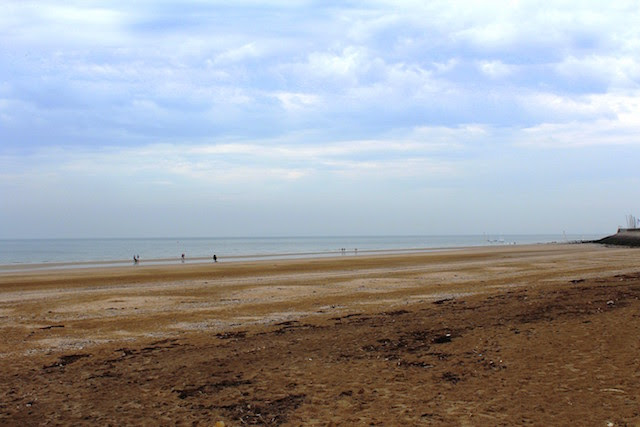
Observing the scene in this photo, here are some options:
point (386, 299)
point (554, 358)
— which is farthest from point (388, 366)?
point (386, 299)

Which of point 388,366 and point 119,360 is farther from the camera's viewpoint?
point 119,360

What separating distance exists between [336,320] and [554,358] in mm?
5935

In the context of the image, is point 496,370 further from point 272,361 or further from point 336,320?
point 336,320

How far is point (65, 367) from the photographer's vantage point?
8992 mm

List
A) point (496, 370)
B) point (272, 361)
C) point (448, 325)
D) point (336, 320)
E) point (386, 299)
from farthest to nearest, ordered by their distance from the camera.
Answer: point (386, 299) < point (336, 320) < point (448, 325) < point (272, 361) < point (496, 370)

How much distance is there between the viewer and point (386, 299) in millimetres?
17594

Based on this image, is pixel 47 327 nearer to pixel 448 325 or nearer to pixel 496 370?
pixel 448 325

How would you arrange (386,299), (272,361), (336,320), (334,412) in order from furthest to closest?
(386,299)
(336,320)
(272,361)
(334,412)

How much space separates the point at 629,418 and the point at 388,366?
3.43 m

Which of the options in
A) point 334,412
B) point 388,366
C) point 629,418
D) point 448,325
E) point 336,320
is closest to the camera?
point 629,418

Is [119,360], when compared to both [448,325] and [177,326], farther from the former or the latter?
[448,325]

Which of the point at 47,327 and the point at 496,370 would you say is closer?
the point at 496,370

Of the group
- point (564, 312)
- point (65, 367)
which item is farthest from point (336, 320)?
point (65, 367)

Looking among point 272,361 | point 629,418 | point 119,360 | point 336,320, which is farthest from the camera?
point 336,320
